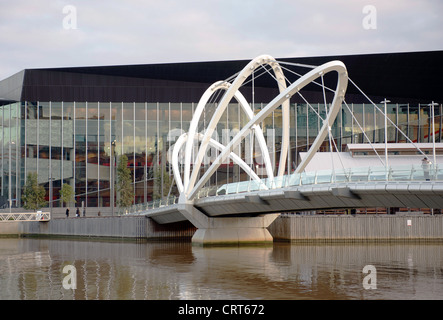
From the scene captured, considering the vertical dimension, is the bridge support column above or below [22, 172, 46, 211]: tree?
below

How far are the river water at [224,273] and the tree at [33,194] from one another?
26816 mm

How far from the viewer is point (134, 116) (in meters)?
78.3

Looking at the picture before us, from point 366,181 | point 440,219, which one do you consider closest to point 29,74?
point 440,219

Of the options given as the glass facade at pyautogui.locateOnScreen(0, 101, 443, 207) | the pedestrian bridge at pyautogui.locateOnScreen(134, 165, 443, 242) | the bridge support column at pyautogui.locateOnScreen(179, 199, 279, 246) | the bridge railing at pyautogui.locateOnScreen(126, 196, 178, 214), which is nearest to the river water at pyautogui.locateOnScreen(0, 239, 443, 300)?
the bridge support column at pyautogui.locateOnScreen(179, 199, 279, 246)

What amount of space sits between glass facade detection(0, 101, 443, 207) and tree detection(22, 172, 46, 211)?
2.01m

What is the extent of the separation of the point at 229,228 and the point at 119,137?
32182 millimetres

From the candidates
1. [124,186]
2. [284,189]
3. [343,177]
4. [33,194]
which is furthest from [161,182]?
[343,177]

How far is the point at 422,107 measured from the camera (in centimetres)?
7862

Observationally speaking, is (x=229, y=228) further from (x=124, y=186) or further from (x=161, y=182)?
(x=124, y=186)

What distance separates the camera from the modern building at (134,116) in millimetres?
76750

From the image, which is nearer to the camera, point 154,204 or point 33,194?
point 154,204

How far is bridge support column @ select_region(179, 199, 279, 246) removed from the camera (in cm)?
4869

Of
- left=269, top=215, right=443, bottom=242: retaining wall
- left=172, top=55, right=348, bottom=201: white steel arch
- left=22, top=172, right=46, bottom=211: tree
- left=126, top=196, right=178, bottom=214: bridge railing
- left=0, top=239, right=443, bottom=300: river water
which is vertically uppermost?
left=172, top=55, right=348, bottom=201: white steel arch

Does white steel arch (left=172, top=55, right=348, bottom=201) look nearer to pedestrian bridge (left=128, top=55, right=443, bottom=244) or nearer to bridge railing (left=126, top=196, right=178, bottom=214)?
pedestrian bridge (left=128, top=55, right=443, bottom=244)
